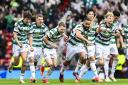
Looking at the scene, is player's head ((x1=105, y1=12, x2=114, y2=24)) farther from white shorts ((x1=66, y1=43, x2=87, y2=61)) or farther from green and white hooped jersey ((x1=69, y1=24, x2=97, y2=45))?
white shorts ((x1=66, y1=43, x2=87, y2=61))

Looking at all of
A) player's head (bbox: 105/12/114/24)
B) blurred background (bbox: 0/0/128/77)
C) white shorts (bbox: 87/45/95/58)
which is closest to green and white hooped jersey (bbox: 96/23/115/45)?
player's head (bbox: 105/12/114/24)

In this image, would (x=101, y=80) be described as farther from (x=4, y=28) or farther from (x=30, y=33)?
(x=4, y=28)

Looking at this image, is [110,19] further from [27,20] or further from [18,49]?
[18,49]

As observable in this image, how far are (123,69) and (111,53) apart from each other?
5.42 m

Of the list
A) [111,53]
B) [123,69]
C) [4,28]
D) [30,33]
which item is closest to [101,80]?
[111,53]

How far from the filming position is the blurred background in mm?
29297

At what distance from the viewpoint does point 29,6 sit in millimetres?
30672

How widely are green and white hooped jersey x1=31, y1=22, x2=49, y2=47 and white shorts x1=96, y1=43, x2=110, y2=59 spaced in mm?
1880

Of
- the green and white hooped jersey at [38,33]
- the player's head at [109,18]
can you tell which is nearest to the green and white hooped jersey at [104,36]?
the player's head at [109,18]

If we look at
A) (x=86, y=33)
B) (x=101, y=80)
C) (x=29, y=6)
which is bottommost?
(x=101, y=80)

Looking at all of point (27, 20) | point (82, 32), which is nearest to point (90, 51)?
point (82, 32)

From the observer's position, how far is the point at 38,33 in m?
21.7

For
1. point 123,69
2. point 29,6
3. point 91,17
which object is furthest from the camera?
point 29,6

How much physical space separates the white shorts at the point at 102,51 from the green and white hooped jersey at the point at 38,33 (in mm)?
1880
